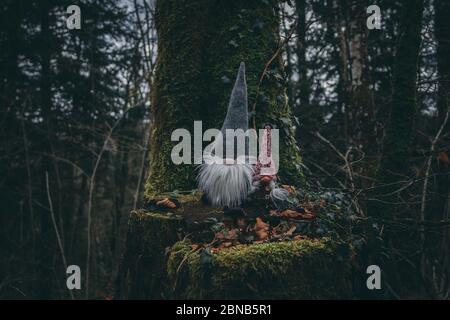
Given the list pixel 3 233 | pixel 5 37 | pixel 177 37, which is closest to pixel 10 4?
pixel 5 37

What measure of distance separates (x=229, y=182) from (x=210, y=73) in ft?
5.89

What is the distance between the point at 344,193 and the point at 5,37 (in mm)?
9264

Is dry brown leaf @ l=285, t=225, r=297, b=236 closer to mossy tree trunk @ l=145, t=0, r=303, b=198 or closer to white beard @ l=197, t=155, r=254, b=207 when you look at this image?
white beard @ l=197, t=155, r=254, b=207

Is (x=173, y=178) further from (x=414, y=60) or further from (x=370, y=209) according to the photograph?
(x=414, y=60)

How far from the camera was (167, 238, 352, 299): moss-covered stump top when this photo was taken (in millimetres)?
3197

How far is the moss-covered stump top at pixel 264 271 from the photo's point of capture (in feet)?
10.5

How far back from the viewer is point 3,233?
10.5 m

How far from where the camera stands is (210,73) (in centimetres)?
519

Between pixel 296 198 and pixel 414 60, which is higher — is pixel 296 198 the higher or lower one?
the lower one

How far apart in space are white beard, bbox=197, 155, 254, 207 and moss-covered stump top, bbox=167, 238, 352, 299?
2.04 ft

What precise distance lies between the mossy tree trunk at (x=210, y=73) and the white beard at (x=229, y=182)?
855 mm

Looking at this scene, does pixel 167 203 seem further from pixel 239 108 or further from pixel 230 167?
pixel 239 108

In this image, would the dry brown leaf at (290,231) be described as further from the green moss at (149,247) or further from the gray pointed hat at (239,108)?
the gray pointed hat at (239,108)

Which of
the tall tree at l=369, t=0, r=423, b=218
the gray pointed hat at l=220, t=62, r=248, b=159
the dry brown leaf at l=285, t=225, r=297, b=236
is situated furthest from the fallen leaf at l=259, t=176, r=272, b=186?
the tall tree at l=369, t=0, r=423, b=218
